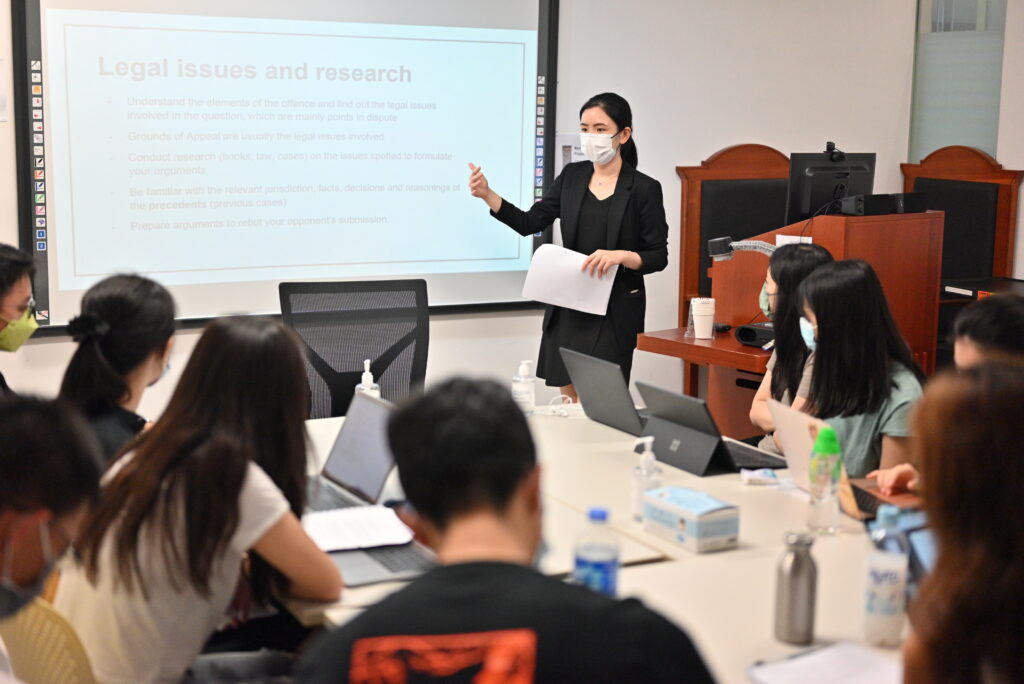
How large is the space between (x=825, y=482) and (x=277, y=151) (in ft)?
9.94

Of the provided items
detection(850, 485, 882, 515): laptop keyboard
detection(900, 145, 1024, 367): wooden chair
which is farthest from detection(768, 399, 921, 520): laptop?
detection(900, 145, 1024, 367): wooden chair

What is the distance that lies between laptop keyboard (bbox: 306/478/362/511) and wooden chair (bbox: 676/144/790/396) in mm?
3149

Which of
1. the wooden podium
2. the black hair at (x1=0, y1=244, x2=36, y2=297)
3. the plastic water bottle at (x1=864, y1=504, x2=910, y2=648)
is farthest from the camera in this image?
the wooden podium

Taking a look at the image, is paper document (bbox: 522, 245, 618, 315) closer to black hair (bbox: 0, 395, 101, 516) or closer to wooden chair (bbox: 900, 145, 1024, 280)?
wooden chair (bbox: 900, 145, 1024, 280)

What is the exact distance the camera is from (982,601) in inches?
50.1

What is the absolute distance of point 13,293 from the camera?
321cm

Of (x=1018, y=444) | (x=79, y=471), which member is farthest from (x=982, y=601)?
(x=79, y=471)

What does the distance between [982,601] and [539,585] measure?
52cm

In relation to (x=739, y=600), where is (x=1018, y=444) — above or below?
above

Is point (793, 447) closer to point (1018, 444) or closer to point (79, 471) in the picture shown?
point (1018, 444)

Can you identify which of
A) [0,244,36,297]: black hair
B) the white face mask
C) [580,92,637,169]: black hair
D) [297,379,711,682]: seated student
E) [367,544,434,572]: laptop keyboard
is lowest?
[367,544,434,572]: laptop keyboard

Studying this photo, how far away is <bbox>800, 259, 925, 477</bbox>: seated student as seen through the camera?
2777 millimetres

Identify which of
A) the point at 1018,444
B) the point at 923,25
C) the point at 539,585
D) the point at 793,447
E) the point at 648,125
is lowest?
the point at 793,447

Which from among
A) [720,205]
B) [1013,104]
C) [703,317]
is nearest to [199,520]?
[703,317]
